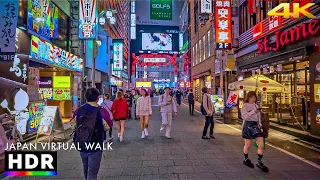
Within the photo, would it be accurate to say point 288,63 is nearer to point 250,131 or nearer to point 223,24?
point 223,24

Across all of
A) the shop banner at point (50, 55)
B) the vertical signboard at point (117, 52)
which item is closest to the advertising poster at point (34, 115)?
the shop banner at point (50, 55)

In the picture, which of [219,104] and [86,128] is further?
[219,104]

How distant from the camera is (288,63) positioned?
12.1 metres

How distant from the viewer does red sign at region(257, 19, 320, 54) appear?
9.38m

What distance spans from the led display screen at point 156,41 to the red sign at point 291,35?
1999 inches

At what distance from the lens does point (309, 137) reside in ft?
30.2

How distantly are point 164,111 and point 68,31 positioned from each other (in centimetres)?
1025

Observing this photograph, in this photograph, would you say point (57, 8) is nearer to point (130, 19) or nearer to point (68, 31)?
point (68, 31)

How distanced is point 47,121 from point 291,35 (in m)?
10.1

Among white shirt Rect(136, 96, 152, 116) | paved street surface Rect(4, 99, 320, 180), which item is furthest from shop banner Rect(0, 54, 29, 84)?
white shirt Rect(136, 96, 152, 116)

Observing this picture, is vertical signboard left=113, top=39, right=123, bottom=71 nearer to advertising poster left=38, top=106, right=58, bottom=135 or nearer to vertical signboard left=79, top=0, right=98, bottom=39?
vertical signboard left=79, top=0, right=98, bottom=39

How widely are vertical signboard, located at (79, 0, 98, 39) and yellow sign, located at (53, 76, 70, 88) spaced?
8.43ft

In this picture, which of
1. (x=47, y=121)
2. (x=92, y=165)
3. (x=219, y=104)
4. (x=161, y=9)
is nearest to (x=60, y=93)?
(x=47, y=121)

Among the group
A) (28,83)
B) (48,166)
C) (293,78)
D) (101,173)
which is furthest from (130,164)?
(293,78)
